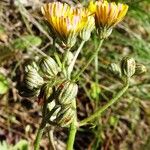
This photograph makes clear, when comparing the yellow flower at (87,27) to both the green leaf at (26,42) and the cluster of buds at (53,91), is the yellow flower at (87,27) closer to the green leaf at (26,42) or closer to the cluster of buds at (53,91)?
the cluster of buds at (53,91)

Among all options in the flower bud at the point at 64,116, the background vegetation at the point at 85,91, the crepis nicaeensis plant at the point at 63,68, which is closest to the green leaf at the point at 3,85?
the background vegetation at the point at 85,91

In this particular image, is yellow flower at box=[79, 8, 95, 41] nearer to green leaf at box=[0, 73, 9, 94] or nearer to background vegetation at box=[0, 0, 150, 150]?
green leaf at box=[0, 73, 9, 94]

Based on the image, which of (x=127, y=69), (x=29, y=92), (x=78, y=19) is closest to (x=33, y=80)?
(x=29, y=92)

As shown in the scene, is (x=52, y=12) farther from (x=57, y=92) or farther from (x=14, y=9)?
(x=14, y=9)

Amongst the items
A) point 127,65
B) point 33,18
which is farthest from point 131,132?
point 127,65

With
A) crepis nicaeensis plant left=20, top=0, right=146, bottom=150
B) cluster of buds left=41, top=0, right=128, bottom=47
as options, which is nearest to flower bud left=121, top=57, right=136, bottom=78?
crepis nicaeensis plant left=20, top=0, right=146, bottom=150

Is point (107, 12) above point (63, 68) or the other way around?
above

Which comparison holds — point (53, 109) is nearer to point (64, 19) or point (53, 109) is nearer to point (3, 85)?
point (64, 19)
